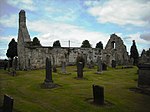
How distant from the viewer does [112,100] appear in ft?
42.8

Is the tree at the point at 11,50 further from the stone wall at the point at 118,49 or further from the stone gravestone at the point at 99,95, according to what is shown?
the stone gravestone at the point at 99,95

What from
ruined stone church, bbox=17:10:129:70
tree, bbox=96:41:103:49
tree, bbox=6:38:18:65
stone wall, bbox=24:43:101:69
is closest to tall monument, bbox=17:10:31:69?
ruined stone church, bbox=17:10:129:70

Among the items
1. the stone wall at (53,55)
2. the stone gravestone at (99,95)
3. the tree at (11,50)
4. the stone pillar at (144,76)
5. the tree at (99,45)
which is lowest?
the stone gravestone at (99,95)

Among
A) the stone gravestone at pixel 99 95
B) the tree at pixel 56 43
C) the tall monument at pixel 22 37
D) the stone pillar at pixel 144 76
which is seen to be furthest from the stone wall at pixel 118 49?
the stone gravestone at pixel 99 95

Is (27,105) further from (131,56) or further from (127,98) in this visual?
(131,56)

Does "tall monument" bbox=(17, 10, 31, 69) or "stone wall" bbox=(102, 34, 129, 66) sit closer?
"tall monument" bbox=(17, 10, 31, 69)

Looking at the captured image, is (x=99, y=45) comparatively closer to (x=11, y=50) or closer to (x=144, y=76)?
(x=11, y=50)

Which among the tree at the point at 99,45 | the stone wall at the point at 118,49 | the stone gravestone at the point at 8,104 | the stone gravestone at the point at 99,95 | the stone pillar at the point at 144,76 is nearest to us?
the stone gravestone at the point at 8,104

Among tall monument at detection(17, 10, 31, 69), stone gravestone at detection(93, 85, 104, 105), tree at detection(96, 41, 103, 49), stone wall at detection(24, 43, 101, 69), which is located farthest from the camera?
tree at detection(96, 41, 103, 49)

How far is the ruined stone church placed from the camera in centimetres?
3597

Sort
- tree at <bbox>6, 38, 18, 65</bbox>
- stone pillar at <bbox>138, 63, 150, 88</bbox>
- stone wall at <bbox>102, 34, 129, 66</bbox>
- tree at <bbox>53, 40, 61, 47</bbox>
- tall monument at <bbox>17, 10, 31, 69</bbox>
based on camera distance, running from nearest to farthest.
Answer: stone pillar at <bbox>138, 63, 150, 88</bbox> < tall monument at <bbox>17, 10, 31, 69</bbox> < stone wall at <bbox>102, 34, 129, 66</bbox> < tree at <bbox>6, 38, 18, 65</bbox> < tree at <bbox>53, 40, 61, 47</bbox>

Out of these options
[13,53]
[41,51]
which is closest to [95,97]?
[41,51]

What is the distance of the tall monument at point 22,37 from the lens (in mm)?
36963

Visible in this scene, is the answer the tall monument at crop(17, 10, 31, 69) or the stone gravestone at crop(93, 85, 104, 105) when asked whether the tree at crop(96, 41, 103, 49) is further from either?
the stone gravestone at crop(93, 85, 104, 105)
